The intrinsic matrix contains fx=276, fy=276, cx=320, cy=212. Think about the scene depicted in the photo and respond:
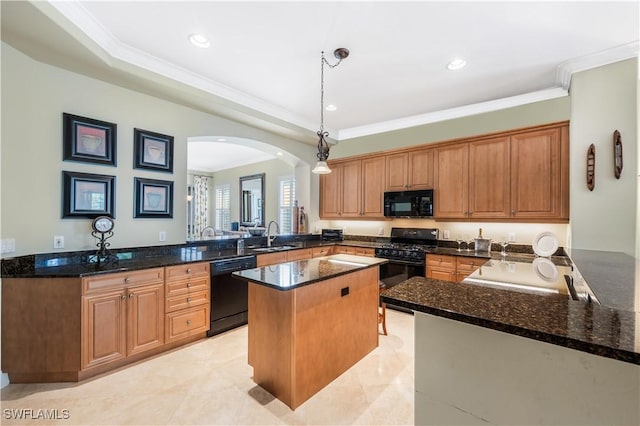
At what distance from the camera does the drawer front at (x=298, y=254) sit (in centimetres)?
413

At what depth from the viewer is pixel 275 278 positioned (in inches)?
81.2

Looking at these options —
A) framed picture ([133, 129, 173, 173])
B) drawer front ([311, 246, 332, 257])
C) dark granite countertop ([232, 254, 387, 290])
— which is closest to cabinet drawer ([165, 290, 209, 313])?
dark granite countertop ([232, 254, 387, 290])

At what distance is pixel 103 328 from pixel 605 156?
16.3ft

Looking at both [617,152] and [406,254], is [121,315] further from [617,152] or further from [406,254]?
[617,152]

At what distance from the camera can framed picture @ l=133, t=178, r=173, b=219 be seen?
3074 millimetres

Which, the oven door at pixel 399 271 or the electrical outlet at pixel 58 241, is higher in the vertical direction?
the electrical outlet at pixel 58 241

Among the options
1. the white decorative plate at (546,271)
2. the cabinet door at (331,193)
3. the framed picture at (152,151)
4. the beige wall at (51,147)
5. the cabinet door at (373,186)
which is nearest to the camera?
the white decorative plate at (546,271)

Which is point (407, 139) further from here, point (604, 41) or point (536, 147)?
point (604, 41)

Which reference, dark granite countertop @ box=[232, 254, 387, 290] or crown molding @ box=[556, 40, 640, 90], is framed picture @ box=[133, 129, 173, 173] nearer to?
dark granite countertop @ box=[232, 254, 387, 290]

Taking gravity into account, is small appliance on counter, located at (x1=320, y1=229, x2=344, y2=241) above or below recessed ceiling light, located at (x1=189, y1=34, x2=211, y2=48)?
below

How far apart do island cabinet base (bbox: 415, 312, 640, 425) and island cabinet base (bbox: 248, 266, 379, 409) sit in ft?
3.49

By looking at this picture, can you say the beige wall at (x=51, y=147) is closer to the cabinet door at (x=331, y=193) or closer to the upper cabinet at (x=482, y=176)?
the cabinet door at (x=331, y=193)

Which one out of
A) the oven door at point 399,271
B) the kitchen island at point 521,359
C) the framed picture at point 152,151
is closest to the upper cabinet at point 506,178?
the oven door at point 399,271

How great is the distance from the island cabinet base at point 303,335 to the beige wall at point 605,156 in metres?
2.46
